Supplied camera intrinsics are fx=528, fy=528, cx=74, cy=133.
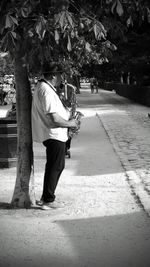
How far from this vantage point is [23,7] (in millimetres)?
5004

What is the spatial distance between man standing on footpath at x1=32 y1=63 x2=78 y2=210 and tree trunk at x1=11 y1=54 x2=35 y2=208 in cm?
35

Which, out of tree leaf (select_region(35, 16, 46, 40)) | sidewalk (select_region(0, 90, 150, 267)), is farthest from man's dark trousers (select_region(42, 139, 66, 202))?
tree leaf (select_region(35, 16, 46, 40))

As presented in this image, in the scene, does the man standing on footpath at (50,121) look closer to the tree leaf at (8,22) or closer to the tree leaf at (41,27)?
the tree leaf at (41,27)

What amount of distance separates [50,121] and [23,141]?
28.4 inches

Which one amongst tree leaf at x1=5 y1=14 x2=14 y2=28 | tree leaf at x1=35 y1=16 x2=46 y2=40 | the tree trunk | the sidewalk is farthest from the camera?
the tree trunk

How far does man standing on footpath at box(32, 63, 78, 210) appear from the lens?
624 centimetres

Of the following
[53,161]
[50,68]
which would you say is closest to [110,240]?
[53,161]

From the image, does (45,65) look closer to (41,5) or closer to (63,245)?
(41,5)

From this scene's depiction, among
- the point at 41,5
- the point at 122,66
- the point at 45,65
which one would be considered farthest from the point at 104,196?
the point at 122,66

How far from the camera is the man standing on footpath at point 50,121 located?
6238mm

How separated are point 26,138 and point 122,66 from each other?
29.2 metres

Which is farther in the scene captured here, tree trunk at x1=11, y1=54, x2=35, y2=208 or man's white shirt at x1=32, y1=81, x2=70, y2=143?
tree trunk at x1=11, y1=54, x2=35, y2=208

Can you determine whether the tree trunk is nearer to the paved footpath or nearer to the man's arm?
the man's arm

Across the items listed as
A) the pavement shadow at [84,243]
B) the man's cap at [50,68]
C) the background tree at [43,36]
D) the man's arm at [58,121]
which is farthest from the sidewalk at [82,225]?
the man's cap at [50,68]
